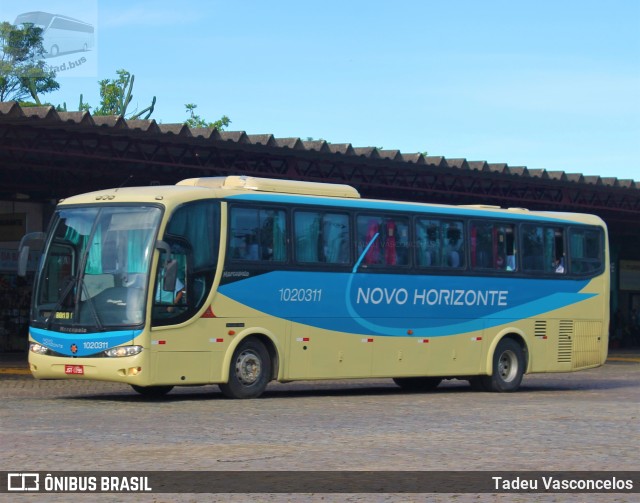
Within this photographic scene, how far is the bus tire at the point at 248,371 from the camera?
61.3ft

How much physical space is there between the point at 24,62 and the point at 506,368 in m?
51.6

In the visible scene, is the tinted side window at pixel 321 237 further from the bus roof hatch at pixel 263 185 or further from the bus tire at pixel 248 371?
the bus tire at pixel 248 371

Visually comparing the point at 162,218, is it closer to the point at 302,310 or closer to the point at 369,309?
the point at 302,310

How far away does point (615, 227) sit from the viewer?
52469mm

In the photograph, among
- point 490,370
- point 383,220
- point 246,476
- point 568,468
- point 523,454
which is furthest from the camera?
point 490,370

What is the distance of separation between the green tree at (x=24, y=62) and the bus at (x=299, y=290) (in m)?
42.3

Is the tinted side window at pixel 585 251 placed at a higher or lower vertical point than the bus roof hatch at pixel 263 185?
lower

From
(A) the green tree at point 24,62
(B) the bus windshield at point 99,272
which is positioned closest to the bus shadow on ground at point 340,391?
(B) the bus windshield at point 99,272

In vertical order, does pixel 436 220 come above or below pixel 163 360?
above

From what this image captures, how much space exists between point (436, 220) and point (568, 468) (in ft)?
37.8

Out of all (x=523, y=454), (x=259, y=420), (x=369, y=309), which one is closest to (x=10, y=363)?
(x=369, y=309)

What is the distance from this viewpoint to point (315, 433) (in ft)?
44.4

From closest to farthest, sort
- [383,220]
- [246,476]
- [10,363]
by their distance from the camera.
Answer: [246,476] < [383,220] < [10,363]

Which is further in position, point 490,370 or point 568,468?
point 490,370
